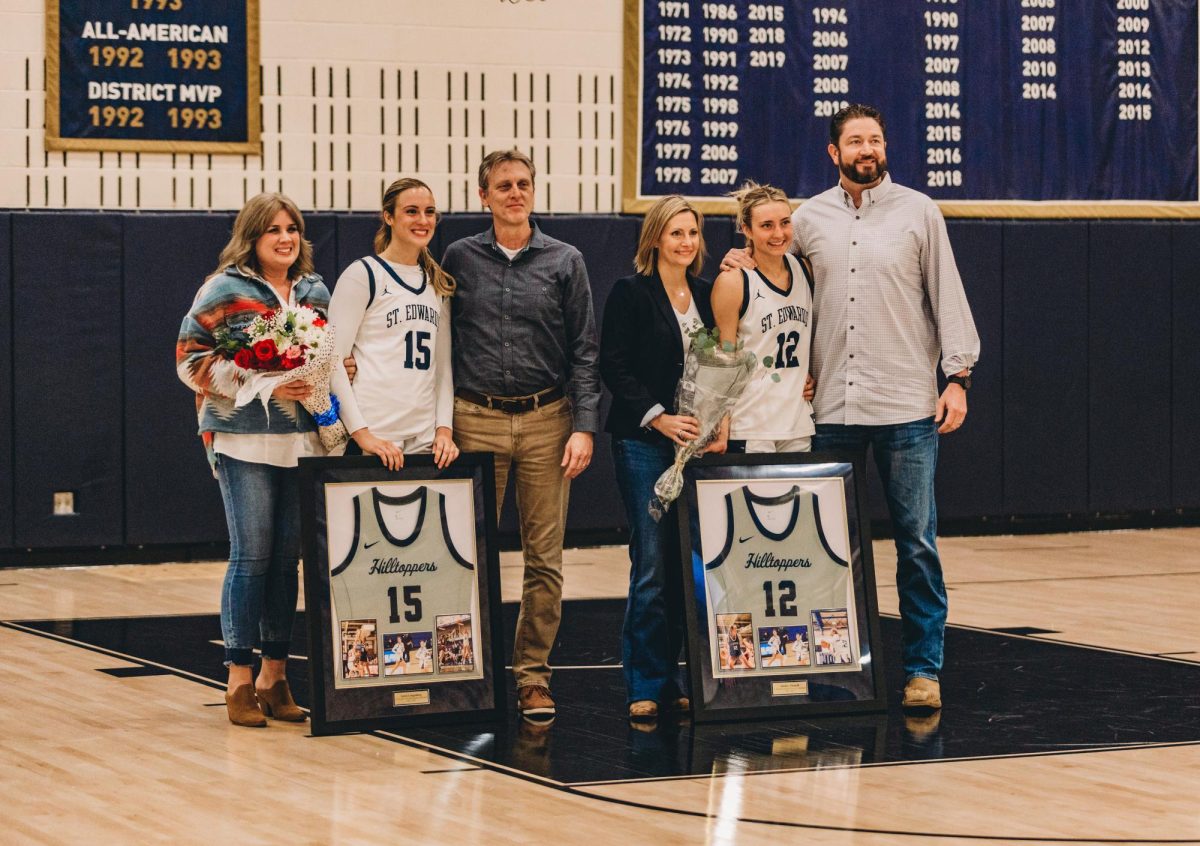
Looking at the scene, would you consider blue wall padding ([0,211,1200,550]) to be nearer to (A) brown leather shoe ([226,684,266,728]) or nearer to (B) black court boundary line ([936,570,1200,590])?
(B) black court boundary line ([936,570,1200,590])

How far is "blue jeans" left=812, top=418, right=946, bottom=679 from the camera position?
6.02 m

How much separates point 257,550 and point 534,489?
0.86m

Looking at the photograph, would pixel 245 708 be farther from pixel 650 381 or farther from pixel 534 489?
pixel 650 381

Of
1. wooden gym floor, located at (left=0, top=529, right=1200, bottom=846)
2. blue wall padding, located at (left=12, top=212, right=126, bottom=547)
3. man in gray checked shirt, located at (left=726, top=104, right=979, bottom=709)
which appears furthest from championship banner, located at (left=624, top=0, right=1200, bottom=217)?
man in gray checked shirt, located at (left=726, top=104, right=979, bottom=709)

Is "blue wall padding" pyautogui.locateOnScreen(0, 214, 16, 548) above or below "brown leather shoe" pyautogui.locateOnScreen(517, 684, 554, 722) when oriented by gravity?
above

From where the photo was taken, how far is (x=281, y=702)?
593 centimetres

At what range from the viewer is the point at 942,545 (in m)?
11.4

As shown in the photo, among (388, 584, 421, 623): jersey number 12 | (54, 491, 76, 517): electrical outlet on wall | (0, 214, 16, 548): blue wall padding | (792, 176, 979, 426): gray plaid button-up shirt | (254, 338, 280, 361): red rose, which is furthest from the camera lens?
(54, 491, 76, 517): electrical outlet on wall

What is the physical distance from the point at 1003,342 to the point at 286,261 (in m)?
6.93

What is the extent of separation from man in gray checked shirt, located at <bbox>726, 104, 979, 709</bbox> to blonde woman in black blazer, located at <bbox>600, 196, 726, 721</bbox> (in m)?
0.21

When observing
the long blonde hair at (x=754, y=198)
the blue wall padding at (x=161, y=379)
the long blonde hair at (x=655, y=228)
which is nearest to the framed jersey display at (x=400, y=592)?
the long blonde hair at (x=655, y=228)

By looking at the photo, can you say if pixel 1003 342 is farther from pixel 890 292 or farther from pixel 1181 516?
pixel 890 292

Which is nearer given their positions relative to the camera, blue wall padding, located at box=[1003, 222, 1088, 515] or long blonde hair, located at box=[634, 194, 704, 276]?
long blonde hair, located at box=[634, 194, 704, 276]

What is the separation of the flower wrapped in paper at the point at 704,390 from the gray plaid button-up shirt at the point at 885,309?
1.36 feet
